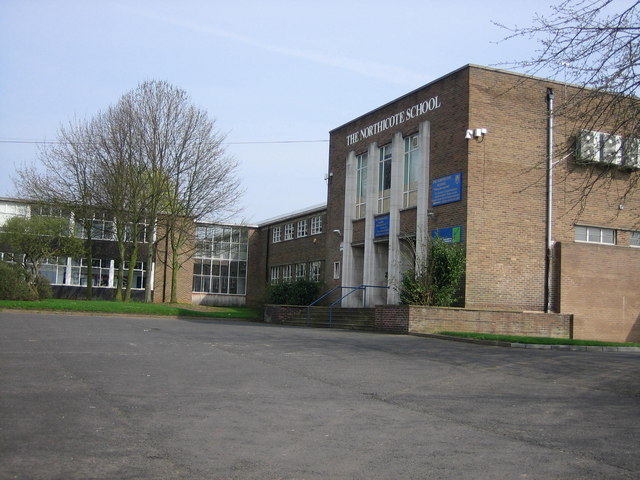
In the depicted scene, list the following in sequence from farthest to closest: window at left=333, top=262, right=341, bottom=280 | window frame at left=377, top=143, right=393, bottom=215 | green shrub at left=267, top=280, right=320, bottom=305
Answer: green shrub at left=267, top=280, right=320, bottom=305 → window at left=333, top=262, right=341, bottom=280 → window frame at left=377, top=143, right=393, bottom=215

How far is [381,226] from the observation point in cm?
2869

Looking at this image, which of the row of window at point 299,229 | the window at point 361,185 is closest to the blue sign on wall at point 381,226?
the window at point 361,185

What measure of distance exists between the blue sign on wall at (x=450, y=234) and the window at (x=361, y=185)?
624cm

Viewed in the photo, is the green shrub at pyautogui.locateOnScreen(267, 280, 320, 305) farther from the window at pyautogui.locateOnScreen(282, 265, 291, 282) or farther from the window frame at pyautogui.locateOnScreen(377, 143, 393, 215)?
the window at pyautogui.locateOnScreen(282, 265, 291, 282)

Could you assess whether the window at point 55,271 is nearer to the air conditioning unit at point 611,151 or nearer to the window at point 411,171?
the window at point 411,171

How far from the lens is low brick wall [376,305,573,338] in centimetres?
2128

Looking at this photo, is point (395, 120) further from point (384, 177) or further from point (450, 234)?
point (450, 234)

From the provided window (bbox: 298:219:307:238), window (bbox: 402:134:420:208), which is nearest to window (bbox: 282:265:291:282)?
window (bbox: 298:219:307:238)

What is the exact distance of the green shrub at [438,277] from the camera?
22.5 m

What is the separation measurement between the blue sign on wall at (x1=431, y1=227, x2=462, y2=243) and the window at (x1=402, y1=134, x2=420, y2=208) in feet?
7.34

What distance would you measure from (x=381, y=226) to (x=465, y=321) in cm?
799

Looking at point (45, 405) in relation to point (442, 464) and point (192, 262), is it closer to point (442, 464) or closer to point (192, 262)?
point (442, 464)

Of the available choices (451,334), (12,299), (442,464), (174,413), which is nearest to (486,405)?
(442,464)

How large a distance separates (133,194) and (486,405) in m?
28.3
